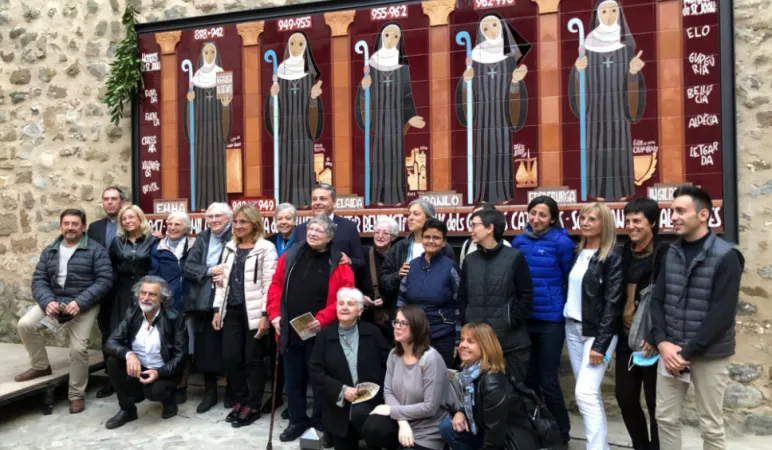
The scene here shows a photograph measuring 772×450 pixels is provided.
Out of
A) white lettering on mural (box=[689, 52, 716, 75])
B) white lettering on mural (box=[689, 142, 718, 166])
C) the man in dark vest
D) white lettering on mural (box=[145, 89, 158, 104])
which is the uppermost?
white lettering on mural (box=[145, 89, 158, 104])

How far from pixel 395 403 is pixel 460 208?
1.73m

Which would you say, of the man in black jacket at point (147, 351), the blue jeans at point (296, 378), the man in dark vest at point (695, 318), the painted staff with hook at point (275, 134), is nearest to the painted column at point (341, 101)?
the painted staff with hook at point (275, 134)

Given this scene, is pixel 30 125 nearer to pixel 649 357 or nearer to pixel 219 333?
pixel 219 333

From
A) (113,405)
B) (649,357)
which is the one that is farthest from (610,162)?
(113,405)

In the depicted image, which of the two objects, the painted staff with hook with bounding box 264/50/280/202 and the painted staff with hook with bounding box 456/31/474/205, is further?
the painted staff with hook with bounding box 264/50/280/202

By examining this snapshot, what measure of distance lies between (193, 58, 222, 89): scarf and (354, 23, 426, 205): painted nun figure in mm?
1408

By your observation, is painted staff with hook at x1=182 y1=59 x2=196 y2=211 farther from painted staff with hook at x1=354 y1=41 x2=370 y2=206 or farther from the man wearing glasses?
painted staff with hook at x1=354 y1=41 x2=370 y2=206

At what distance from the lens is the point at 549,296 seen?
3869mm

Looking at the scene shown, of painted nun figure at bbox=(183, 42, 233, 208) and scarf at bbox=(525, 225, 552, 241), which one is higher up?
painted nun figure at bbox=(183, 42, 233, 208)

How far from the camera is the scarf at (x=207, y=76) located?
18.1 feet

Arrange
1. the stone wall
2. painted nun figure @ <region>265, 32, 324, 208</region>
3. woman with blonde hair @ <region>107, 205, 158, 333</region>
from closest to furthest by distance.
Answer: woman with blonde hair @ <region>107, 205, 158, 333</region> → painted nun figure @ <region>265, 32, 324, 208</region> → the stone wall

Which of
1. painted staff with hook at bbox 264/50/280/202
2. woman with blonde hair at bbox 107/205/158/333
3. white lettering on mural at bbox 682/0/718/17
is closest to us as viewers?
white lettering on mural at bbox 682/0/718/17

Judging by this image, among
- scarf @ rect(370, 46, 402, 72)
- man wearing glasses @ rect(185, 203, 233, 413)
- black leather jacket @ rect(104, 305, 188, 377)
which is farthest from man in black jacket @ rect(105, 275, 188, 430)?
scarf @ rect(370, 46, 402, 72)

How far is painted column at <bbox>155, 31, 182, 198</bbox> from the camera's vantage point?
5.65 m
